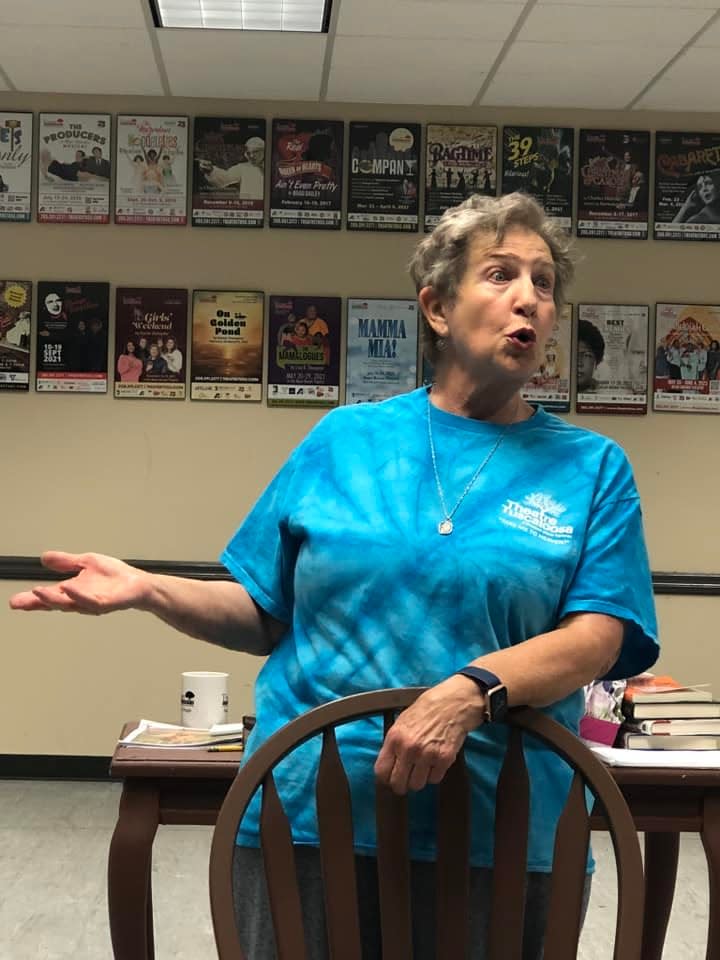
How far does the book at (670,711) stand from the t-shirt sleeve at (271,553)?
0.97 metres

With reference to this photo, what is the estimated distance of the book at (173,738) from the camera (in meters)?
2.11

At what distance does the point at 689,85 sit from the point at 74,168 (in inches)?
96.6

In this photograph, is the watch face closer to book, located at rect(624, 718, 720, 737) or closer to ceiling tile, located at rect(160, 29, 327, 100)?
book, located at rect(624, 718, 720, 737)

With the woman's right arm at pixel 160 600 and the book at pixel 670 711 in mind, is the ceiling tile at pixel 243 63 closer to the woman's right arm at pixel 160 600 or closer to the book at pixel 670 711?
the book at pixel 670 711

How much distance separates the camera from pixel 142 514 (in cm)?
477

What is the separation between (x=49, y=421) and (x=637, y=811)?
337 centimetres

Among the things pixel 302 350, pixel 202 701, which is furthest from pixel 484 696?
pixel 302 350

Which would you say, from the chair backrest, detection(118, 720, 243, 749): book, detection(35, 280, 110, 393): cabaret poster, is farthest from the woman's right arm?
detection(35, 280, 110, 393): cabaret poster

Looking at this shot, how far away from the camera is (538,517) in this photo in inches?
51.2

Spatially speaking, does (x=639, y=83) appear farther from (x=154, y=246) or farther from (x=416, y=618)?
(x=416, y=618)

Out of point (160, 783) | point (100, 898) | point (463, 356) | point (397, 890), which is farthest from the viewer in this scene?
point (100, 898)

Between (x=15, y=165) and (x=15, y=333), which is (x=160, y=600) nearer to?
(x=15, y=333)

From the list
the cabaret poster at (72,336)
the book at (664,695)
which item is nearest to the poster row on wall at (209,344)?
the cabaret poster at (72,336)

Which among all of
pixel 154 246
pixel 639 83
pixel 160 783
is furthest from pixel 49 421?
pixel 160 783
